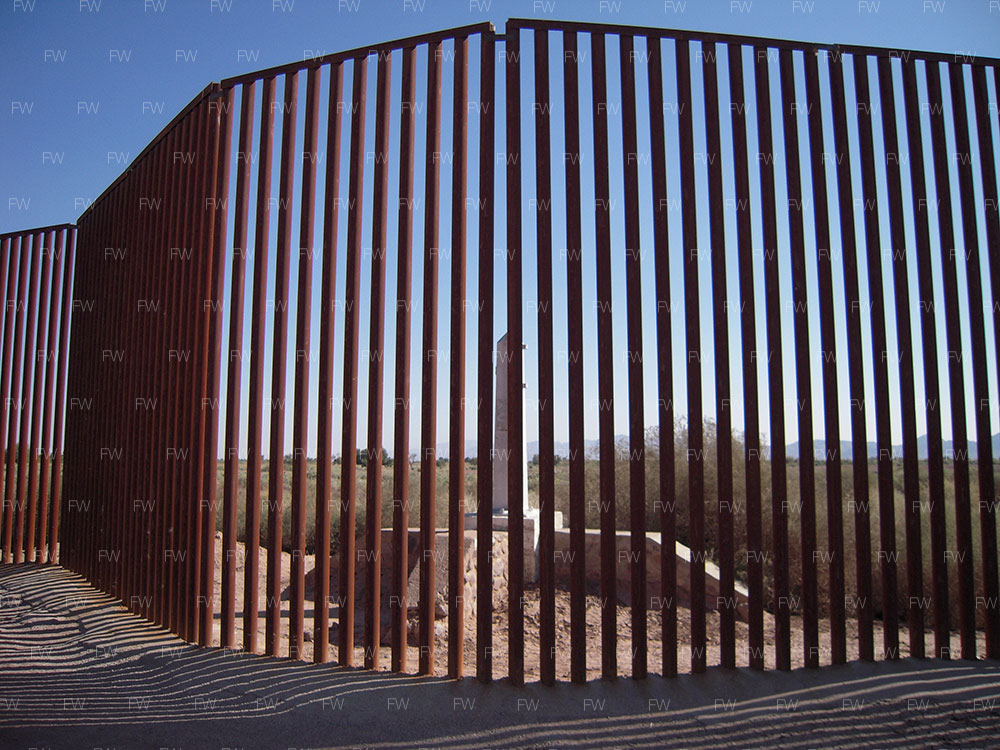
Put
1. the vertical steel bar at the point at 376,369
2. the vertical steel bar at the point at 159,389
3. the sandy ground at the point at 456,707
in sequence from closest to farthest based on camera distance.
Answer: the sandy ground at the point at 456,707 → the vertical steel bar at the point at 376,369 → the vertical steel bar at the point at 159,389

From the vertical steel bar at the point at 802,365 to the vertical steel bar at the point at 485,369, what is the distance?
6.07 feet

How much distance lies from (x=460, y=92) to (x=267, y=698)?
3621 millimetres

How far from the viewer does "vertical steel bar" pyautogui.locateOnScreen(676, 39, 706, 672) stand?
387cm

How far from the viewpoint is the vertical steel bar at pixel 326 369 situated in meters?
4.07

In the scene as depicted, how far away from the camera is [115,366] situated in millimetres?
6219

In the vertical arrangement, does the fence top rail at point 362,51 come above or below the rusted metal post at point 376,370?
above

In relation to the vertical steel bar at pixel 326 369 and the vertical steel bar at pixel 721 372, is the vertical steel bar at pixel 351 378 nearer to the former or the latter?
the vertical steel bar at pixel 326 369

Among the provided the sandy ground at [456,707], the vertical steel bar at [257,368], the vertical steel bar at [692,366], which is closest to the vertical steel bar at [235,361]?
the vertical steel bar at [257,368]

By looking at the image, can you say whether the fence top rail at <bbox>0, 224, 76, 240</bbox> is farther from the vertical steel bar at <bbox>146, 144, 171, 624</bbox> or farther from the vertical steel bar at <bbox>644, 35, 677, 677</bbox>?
the vertical steel bar at <bbox>644, 35, 677, 677</bbox>

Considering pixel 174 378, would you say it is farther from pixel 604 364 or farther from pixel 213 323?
pixel 604 364

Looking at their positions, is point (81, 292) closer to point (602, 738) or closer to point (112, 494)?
point (112, 494)

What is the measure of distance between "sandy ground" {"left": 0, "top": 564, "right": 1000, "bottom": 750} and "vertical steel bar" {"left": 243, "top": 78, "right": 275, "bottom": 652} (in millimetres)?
322

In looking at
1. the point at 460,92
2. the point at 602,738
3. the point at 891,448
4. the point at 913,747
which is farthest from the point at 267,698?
the point at 891,448

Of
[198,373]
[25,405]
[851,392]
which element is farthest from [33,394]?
[851,392]
